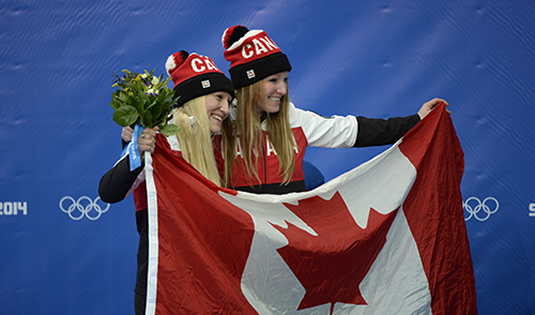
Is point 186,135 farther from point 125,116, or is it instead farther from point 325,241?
point 325,241

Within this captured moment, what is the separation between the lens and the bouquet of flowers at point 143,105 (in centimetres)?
143

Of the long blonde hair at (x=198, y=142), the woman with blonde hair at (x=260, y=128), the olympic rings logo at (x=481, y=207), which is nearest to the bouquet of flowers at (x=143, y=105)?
the long blonde hair at (x=198, y=142)

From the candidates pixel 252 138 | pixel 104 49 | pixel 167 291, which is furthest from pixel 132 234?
pixel 167 291

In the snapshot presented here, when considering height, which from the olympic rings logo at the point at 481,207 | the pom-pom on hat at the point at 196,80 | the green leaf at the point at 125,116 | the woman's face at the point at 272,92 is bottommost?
the olympic rings logo at the point at 481,207

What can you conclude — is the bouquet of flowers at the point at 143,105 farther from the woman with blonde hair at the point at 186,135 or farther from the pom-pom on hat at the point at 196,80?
the pom-pom on hat at the point at 196,80

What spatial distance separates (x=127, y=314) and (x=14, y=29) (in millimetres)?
1666

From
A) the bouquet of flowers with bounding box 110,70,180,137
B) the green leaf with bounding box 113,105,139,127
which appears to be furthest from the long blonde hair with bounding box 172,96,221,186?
the green leaf with bounding box 113,105,139,127

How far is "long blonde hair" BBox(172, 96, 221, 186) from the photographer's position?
167 cm

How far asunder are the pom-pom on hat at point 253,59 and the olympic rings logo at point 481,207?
1.45 m

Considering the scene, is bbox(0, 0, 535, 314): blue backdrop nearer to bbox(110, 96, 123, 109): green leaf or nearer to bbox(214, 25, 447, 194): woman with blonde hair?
bbox(214, 25, 447, 194): woman with blonde hair

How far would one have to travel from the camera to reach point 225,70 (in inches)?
109

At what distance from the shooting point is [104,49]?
8.77 feet

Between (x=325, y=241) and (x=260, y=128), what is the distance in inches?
19.7

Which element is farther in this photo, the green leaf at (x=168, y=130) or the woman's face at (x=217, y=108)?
the woman's face at (x=217, y=108)
